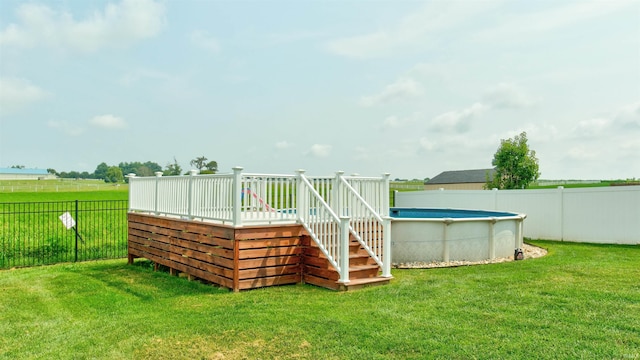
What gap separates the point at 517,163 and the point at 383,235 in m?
19.9

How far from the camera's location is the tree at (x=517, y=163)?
23719mm

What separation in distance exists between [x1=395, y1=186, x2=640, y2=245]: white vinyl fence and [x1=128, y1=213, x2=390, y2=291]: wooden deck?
8418 millimetres

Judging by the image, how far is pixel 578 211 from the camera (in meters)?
12.2

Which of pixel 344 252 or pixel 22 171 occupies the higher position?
pixel 22 171

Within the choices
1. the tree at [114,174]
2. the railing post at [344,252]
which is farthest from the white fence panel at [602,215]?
the tree at [114,174]

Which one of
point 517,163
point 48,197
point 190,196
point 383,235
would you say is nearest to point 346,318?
point 383,235

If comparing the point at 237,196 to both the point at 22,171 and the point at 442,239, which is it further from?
the point at 22,171

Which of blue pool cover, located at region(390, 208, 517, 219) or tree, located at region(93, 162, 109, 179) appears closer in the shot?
blue pool cover, located at region(390, 208, 517, 219)

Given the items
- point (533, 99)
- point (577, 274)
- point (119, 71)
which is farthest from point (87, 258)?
point (533, 99)

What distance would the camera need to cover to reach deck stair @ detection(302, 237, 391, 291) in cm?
629

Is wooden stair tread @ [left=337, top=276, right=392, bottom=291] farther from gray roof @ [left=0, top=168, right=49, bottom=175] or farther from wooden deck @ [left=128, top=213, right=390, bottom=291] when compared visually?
gray roof @ [left=0, top=168, right=49, bottom=175]

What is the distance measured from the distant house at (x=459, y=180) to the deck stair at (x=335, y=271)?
43.0 m

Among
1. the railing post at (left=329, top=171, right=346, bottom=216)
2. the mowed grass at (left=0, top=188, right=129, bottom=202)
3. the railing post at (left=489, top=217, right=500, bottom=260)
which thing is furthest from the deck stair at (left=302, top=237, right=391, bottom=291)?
the mowed grass at (left=0, top=188, right=129, bottom=202)

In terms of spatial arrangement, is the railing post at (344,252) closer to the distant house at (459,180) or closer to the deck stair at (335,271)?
the deck stair at (335,271)
